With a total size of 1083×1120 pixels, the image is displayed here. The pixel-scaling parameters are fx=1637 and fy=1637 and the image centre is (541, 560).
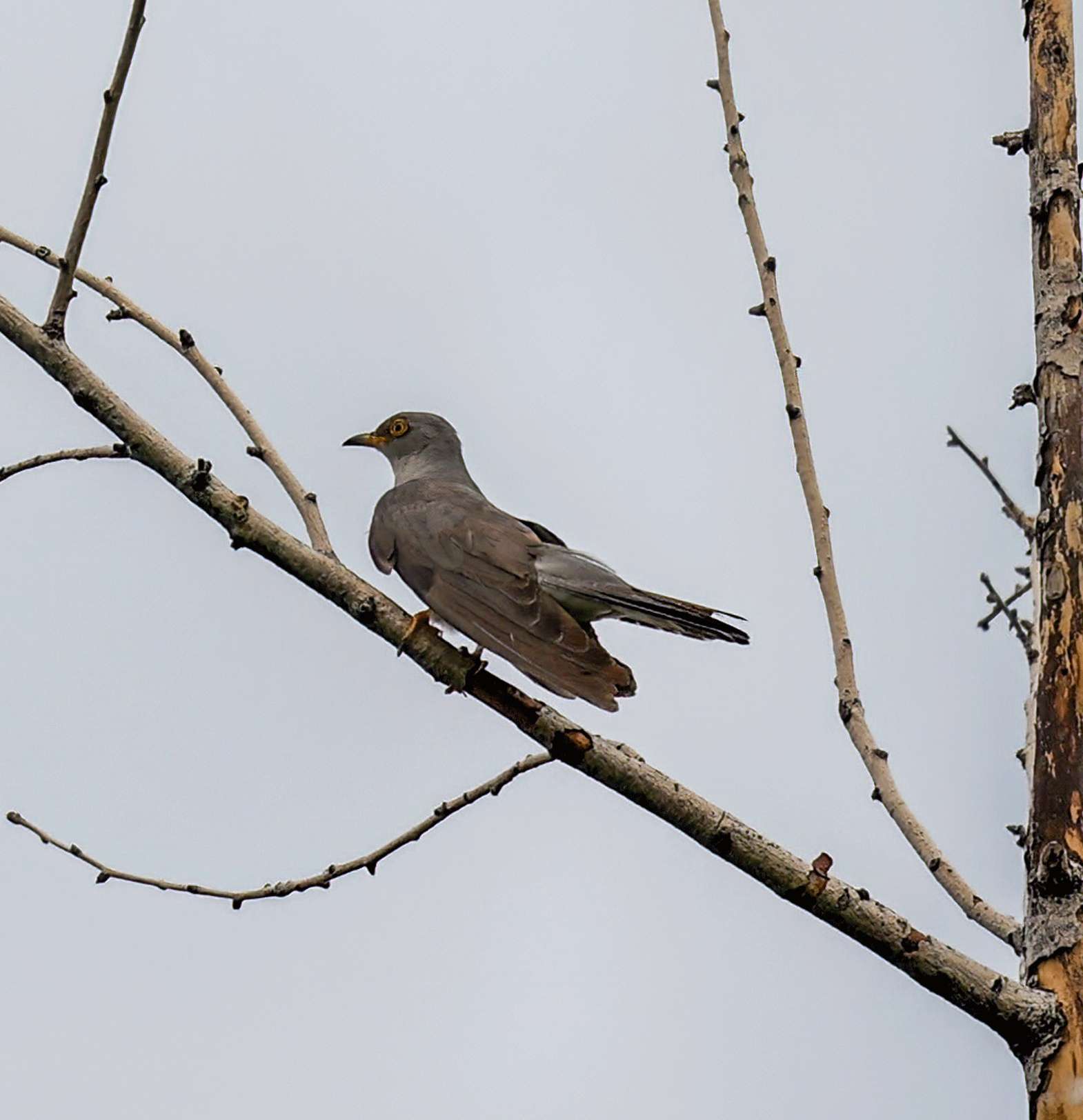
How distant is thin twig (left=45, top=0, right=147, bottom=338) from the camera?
3393 millimetres

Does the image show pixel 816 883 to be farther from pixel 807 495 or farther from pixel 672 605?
pixel 672 605

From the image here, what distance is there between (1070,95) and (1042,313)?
0.66 m

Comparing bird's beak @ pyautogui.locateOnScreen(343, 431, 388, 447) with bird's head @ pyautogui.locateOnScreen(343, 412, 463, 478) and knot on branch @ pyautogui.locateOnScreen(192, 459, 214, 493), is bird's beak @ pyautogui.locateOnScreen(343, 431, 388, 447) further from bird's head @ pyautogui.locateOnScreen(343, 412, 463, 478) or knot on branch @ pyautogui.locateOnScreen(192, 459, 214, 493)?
knot on branch @ pyautogui.locateOnScreen(192, 459, 214, 493)

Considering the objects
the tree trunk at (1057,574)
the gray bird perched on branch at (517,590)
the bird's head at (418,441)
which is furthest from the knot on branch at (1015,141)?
the bird's head at (418,441)

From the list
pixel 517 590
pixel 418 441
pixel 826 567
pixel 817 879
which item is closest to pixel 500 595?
pixel 517 590

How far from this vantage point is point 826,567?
415cm

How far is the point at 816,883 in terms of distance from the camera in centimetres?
346

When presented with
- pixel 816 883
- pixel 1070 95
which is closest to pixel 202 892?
pixel 816 883

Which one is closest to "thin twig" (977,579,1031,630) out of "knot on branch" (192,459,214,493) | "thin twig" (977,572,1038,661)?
"thin twig" (977,572,1038,661)

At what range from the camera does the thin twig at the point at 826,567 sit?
156 inches

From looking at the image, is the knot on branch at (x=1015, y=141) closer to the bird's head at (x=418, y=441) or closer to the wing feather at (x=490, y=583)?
the wing feather at (x=490, y=583)

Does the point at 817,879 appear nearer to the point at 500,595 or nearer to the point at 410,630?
the point at 410,630

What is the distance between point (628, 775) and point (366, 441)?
419 centimetres

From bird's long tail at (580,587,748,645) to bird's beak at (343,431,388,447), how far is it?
2567mm
